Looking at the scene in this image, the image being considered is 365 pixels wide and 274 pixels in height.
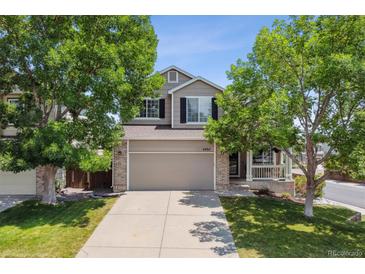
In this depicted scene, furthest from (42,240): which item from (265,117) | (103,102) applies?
(265,117)

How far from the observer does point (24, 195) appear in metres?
13.4

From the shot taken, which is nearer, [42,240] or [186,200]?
[42,240]

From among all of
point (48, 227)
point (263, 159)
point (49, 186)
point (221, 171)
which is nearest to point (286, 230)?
point (221, 171)

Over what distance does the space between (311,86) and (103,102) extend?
7.85m

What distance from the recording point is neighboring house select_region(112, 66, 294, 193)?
46.5 ft

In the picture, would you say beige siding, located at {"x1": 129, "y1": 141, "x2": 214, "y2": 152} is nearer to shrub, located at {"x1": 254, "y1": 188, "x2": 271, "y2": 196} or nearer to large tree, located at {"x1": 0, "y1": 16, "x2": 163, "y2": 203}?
large tree, located at {"x1": 0, "y1": 16, "x2": 163, "y2": 203}

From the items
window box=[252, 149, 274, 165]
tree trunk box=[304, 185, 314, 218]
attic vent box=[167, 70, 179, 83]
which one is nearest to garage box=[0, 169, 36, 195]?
attic vent box=[167, 70, 179, 83]

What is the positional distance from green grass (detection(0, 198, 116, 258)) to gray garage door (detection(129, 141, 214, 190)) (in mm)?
2776

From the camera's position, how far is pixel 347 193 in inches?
728

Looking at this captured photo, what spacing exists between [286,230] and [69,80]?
9574 millimetres

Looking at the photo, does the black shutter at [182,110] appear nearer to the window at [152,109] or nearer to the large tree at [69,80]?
the window at [152,109]

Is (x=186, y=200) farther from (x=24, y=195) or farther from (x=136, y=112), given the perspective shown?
(x=24, y=195)

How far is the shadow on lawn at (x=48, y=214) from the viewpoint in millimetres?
9020

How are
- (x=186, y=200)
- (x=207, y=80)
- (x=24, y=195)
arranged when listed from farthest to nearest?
(x=207, y=80)
(x=24, y=195)
(x=186, y=200)
